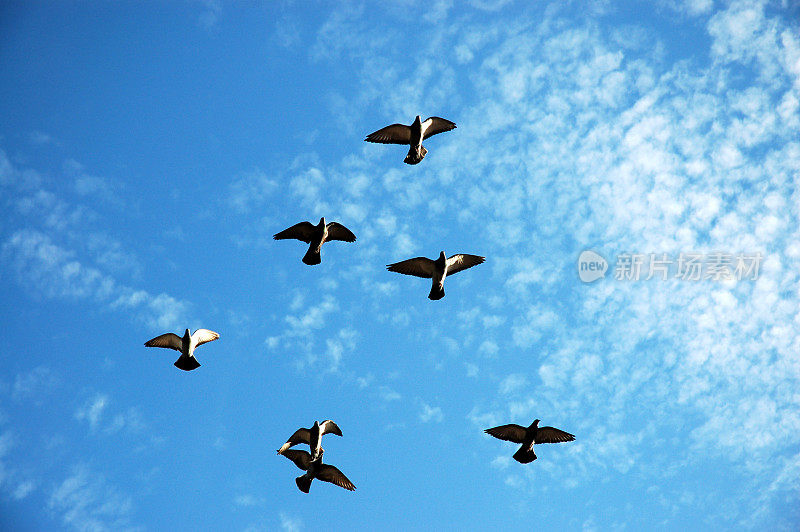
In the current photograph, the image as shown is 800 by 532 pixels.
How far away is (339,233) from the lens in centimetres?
1784

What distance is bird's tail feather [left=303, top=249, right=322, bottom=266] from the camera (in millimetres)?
17453

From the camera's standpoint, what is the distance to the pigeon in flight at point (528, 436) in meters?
17.0

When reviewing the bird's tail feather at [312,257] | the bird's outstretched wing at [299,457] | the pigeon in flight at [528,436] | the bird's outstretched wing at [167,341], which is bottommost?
the bird's outstretched wing at [299,457]

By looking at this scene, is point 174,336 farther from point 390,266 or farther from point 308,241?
point 390,266

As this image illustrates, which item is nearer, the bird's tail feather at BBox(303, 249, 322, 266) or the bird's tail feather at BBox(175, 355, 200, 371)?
the bird's tail feather at BBox(175, 355, 200, 371)

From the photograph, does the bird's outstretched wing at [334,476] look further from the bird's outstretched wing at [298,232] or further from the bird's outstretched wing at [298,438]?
the bird's outstretched wing at [298,232]

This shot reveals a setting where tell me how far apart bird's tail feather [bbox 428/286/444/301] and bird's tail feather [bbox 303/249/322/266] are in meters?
3.20

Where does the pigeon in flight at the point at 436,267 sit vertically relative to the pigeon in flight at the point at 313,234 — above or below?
below

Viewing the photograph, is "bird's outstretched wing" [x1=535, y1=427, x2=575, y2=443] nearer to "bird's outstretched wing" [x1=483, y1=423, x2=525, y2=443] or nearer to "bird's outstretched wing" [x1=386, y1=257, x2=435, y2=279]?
"bird's outstretched wing" [x1=483, y1=423, x2=525, y2=443]

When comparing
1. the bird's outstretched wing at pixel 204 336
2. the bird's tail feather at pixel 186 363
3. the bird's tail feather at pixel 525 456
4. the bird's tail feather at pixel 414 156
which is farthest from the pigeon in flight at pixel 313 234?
the bird's tail feather at pixel 525 456

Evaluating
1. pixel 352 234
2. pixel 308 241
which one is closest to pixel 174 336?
pixel 308 241

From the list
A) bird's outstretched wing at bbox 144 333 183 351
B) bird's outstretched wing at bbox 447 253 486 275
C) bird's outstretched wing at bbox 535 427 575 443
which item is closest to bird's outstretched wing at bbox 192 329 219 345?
bird's outstretched wing at bbox 144 333 183 351

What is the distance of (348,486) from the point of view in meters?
17.3

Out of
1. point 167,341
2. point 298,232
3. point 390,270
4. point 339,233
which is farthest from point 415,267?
point 167,341
